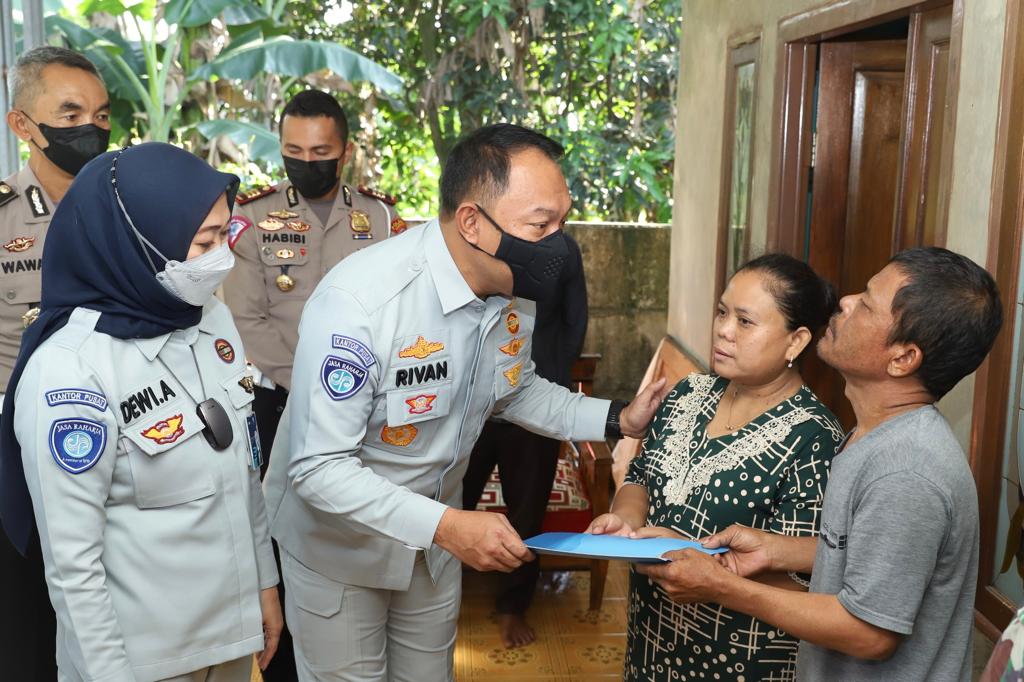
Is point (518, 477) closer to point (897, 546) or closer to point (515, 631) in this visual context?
point (515, 631)

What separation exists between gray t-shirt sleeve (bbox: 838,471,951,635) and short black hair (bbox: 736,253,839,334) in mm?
584

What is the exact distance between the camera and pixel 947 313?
1.38 meters

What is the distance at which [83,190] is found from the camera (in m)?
1.58

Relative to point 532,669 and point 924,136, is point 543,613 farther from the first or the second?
point 924,136

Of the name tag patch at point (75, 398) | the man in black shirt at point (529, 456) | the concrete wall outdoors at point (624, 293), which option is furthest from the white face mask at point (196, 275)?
the concrete wall outdoors at point (624, 293)

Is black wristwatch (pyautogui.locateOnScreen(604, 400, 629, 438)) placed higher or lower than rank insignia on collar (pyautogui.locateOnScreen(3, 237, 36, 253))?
lower

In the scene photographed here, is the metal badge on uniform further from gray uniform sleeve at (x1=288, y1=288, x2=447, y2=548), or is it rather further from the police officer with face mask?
the police officer with face mask

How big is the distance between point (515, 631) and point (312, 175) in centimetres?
177

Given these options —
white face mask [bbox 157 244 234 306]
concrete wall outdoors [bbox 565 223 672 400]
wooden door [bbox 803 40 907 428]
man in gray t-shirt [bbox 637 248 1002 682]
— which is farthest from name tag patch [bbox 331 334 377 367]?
concrete wall outdoors [bbox 565 223 672 400]

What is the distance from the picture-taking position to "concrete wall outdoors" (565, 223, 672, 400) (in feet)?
19.3

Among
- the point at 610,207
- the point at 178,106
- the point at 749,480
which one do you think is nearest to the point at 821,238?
the point at 749,480

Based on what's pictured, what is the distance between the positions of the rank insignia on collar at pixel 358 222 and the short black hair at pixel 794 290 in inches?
67.6

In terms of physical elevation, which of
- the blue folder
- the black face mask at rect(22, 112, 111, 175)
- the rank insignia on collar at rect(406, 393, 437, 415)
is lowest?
the blue folder

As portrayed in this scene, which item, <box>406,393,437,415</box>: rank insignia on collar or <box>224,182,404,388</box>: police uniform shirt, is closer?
<box>406,393,437,415</box>: rank insignia on collar
